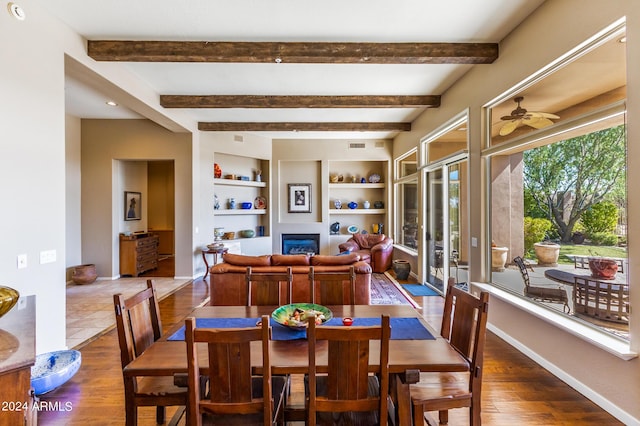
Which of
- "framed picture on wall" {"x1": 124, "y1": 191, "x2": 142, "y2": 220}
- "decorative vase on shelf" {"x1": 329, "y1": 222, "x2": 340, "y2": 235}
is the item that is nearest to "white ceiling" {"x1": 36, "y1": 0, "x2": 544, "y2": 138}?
"framed picture on wall" {"x1": 124, "y1": 191, "x2": 142, "y2": 220}

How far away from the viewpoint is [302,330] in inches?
72.7

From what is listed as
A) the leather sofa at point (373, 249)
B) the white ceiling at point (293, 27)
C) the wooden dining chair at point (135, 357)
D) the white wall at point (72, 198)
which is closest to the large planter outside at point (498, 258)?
the white ceiling at point (293, 27)

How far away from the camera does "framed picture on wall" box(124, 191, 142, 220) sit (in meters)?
6.68

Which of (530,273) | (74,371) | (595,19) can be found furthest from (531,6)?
(74,371)

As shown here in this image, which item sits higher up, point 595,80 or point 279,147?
point 279,147

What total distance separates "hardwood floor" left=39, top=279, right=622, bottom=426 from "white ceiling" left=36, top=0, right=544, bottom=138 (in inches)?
133

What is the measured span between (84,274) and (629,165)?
25.2 feet

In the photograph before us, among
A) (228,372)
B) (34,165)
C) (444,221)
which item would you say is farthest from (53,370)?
(444,221)

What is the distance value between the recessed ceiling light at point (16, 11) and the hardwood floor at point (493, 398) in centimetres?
317

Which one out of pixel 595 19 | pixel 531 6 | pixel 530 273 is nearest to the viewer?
pixel 595 19

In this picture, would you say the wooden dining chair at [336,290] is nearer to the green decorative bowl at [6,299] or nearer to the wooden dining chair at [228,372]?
the wooden dining chair at [228,372]

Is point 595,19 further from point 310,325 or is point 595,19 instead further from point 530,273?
point 310,325

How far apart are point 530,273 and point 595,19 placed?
2.28 meters

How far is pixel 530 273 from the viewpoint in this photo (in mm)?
3168
